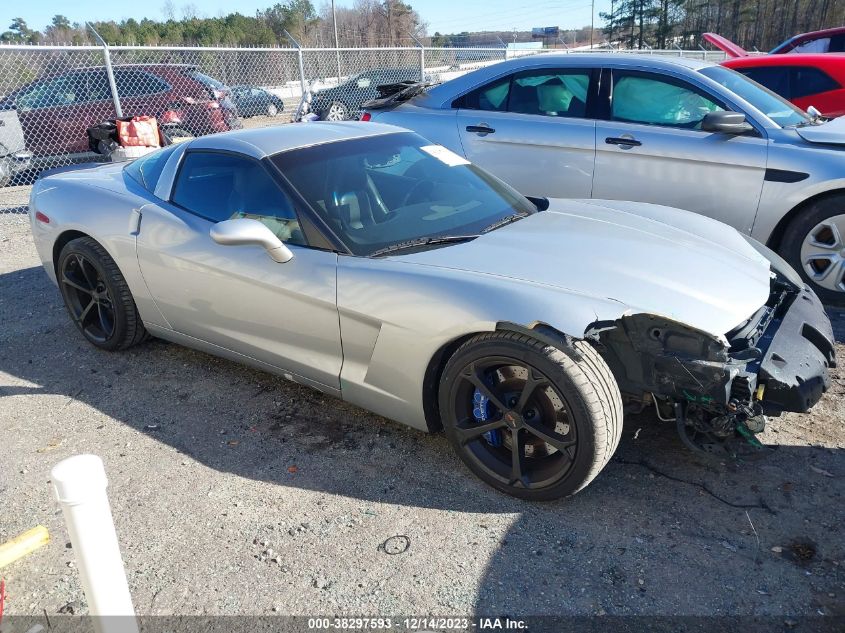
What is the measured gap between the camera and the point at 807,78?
7.11 metres

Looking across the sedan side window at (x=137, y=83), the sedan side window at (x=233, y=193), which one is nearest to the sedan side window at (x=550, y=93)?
the sedan side window at (x=233, y=193)

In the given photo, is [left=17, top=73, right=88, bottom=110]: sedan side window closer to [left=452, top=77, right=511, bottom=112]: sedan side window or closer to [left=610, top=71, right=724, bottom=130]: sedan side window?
[left=452, top=77, right=511, bottom=112]: sedan side window

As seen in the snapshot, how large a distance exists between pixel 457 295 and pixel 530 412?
0.54 m

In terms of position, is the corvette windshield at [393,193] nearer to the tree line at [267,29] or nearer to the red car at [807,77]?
the red car at [807,77]

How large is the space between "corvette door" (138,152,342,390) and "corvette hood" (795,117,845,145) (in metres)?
3.55

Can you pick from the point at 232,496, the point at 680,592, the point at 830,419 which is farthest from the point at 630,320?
the point at 232,496

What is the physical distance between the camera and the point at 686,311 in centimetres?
255

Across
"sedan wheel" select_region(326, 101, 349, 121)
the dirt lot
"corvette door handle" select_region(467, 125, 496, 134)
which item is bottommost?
the dirt lot

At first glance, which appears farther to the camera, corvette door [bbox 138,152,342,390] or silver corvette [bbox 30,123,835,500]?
corvette door [bbox 138,152,342,390]

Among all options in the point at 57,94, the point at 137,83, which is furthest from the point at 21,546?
the point at 57,94

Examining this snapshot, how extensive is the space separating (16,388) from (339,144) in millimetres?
2354

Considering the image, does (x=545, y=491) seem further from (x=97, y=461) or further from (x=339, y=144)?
(x=339, y=144)

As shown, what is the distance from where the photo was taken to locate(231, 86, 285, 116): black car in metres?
13.7

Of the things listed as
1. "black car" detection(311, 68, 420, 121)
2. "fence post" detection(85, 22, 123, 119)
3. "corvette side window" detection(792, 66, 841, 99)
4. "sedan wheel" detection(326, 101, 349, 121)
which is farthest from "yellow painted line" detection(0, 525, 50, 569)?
"black car" detection(311, 68, 420, 121)
